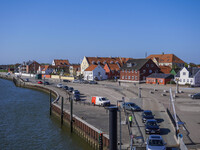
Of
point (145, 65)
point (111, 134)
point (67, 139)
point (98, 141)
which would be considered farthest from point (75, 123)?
point (145, 65)

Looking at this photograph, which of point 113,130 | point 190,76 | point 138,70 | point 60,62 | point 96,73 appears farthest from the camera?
point 60,62

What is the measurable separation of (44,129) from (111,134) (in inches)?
1018

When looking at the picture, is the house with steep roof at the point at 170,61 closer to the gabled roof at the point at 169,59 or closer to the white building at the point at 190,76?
the gabled roof at the point at 169,59

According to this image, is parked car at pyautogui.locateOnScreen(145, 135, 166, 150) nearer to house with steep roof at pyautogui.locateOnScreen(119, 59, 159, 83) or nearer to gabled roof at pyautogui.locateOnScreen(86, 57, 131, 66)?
house with steep roof at pyautogui.locateOnScreen(119, 59, 159, 83)

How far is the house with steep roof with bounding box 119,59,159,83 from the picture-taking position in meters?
79.8

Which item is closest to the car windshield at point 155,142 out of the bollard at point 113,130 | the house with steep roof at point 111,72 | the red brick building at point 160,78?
the bollard at point 113,130

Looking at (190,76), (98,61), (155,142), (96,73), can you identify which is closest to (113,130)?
(155,142)

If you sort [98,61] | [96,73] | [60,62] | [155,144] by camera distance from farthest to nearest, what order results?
[60,62], [98,61], [96,73], [155,144]

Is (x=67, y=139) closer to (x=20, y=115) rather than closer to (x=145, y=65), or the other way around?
(x=20, y=115)

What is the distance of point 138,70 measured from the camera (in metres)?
79.2

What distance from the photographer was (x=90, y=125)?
2709 cm

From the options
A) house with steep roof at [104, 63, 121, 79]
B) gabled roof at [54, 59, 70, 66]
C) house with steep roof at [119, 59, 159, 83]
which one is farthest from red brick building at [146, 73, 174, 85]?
gabled roof at [54, 59, 70, 66]

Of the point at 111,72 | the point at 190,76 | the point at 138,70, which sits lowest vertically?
the point at 190,76

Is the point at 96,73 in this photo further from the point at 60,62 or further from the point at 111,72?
the point at 60,62
